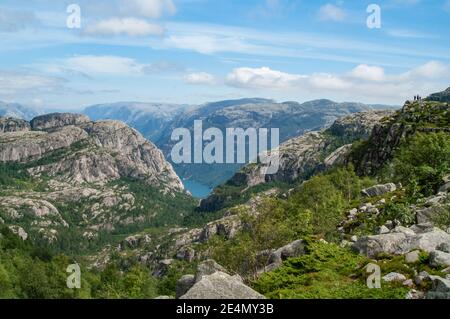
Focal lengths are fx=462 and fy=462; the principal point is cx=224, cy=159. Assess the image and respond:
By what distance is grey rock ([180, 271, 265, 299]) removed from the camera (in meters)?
35.2

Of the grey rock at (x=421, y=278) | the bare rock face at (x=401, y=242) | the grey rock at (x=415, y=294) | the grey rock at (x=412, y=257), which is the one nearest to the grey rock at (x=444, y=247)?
the bare rock face at (x=401, y=242)

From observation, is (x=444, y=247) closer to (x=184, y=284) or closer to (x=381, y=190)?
(x=184, y=284)

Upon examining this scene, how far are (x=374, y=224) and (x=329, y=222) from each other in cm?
1627

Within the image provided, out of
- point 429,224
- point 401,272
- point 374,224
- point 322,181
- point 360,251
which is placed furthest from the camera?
point 322,181

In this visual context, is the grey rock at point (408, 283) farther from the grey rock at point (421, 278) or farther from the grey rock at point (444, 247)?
the grey rock at point (444, 247)

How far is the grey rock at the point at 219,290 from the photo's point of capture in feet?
115

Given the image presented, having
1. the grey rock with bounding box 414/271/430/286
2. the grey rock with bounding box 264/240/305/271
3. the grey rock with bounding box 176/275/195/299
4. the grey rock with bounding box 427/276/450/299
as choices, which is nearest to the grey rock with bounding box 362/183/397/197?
the grey rock with bounding box 264/240/305/271

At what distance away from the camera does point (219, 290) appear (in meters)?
35.8

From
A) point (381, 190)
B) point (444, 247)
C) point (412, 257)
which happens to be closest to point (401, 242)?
point (444, 247)

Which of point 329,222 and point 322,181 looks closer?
point 329,222

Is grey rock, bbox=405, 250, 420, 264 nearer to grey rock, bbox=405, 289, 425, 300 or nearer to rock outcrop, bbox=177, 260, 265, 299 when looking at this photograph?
grey rock, bbox=405, 289, 425, 300

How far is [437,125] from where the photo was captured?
186 m
